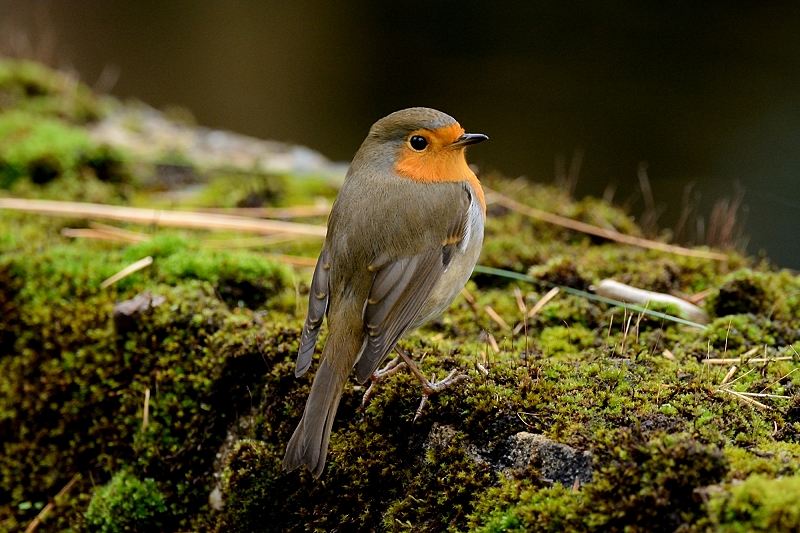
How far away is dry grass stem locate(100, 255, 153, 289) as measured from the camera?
4074 mm

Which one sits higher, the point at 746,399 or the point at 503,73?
the point at 503,73

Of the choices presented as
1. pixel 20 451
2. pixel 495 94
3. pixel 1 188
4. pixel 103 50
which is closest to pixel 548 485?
pixel 20 451

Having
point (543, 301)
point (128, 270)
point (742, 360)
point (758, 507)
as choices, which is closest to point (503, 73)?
point (543, 301)

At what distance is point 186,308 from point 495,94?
31.9 ft

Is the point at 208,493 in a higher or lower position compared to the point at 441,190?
lower

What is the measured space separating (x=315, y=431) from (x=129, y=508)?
1.31 meters

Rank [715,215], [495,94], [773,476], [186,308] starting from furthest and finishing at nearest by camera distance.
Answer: [495,94] → [715,215] → [186,308] → [773,476]

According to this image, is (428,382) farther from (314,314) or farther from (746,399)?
(746,399)

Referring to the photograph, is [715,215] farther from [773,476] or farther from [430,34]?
[430,34]

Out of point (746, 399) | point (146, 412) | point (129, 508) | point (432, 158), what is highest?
point (432, 158)

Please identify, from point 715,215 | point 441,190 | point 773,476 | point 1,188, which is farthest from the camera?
point 1,188

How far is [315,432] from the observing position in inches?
103

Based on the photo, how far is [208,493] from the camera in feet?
11.1

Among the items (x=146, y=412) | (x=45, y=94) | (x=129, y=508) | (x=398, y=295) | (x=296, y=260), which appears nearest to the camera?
(x=398, y=295)
